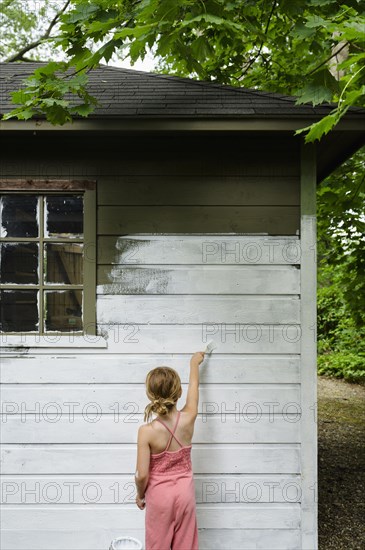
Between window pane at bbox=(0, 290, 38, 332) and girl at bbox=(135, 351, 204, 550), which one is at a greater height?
window pane at bbox=(0, 290, 38, 332)

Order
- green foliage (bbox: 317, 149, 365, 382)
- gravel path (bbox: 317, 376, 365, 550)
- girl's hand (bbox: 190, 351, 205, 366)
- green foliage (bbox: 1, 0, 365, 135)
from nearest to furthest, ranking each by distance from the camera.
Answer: green foliage (bbox: 1, 0, 365, 135)
girl's hand (bbox: 190, 351, 205, 366)
gravel path (bbox: 317, 376, 365, 550)
green foliage (bbox: 317, 149, 365, 382)

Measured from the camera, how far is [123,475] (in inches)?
130

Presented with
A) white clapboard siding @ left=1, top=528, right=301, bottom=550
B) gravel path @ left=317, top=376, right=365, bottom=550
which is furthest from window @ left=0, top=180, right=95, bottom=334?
gravel path @ left=317, top=376, right=365, bottom=550

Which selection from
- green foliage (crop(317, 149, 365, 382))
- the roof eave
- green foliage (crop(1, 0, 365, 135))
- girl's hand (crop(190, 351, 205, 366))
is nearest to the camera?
green foliage (crop(1, 0, 365, 135))

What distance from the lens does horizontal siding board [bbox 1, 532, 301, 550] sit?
3.30m

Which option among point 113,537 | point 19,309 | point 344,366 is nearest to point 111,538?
point 113,537

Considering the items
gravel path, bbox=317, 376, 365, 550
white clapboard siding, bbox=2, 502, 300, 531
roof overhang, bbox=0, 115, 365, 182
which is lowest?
gravel path, bbox=317, 376, 365, 550

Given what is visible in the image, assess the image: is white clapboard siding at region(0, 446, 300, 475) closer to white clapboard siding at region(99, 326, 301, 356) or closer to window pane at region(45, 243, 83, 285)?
white clapboard siding at region(99, 326, 301, 356)

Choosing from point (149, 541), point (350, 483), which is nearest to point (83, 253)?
point (149, 541)

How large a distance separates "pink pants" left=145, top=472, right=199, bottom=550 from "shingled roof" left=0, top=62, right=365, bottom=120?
2.39 meters

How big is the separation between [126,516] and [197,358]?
1356 mm

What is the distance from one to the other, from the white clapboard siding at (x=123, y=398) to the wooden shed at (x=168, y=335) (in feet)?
0.04

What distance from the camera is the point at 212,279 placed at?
3348 millimetres

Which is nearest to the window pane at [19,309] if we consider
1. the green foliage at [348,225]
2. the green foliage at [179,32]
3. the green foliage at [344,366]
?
the green foliage at [179,32]
